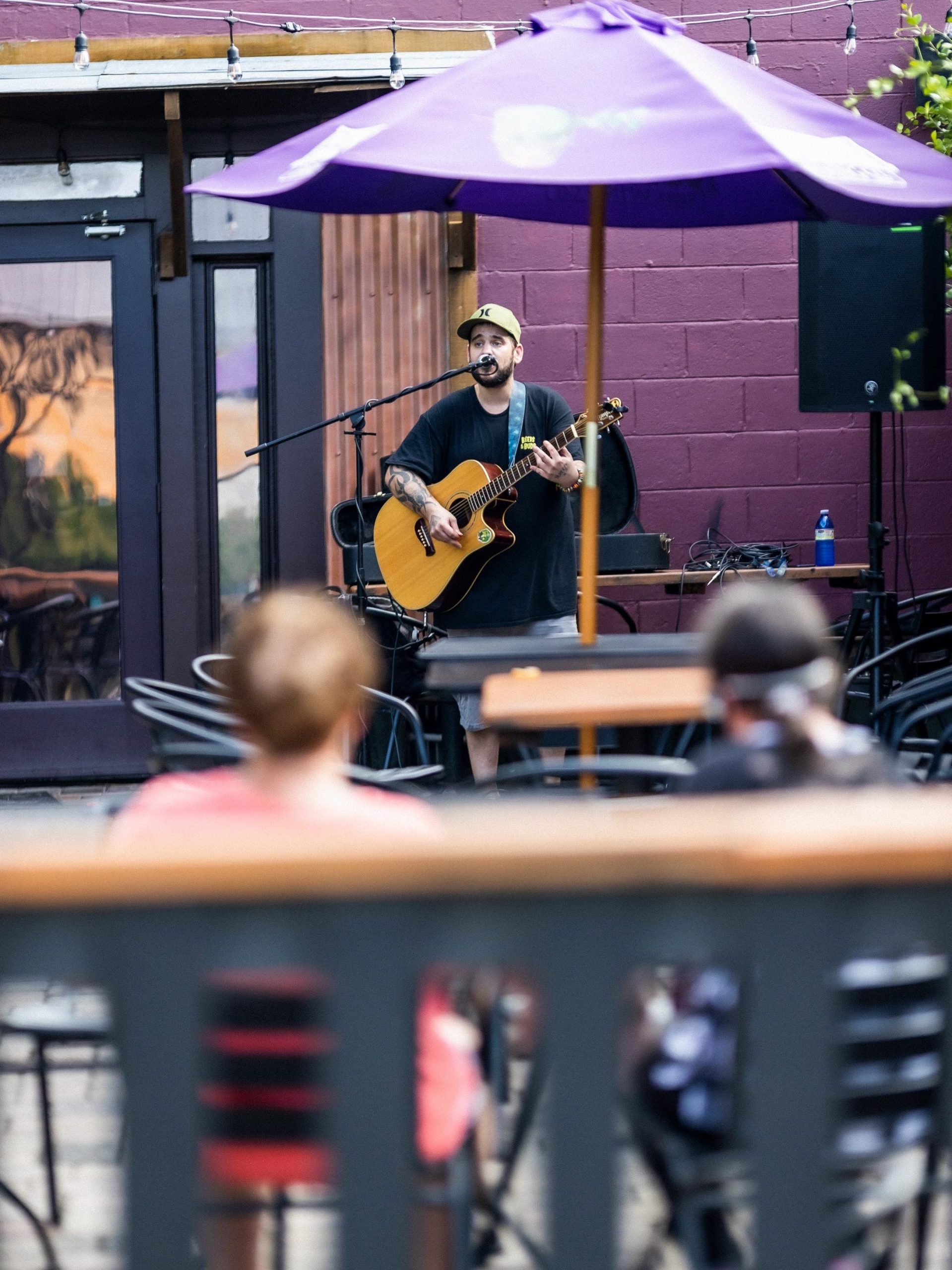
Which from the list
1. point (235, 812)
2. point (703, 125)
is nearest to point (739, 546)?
point (703, 125)

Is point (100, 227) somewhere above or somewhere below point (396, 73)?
below

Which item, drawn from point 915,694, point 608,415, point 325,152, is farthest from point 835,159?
point 608,415

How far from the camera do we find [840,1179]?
5.00 feet

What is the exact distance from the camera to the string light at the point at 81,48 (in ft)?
19.2

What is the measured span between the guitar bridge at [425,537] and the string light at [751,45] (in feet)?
8.20

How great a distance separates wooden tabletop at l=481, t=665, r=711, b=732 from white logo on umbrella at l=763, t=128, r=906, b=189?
102 centimetres

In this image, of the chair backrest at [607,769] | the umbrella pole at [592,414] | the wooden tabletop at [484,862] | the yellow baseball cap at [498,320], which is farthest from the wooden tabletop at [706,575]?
the wooden tabletop at [484,862]

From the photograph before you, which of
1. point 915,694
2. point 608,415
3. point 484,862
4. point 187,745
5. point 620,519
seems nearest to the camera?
point 484,862

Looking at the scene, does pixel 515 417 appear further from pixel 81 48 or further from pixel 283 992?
pixel 283 992

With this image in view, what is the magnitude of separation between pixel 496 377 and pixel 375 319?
1611mm

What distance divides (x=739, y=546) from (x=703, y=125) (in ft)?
11.5

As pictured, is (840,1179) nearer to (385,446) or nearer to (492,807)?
(492,807)

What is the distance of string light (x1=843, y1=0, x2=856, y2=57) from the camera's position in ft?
20.2

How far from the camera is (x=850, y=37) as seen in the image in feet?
20.4
